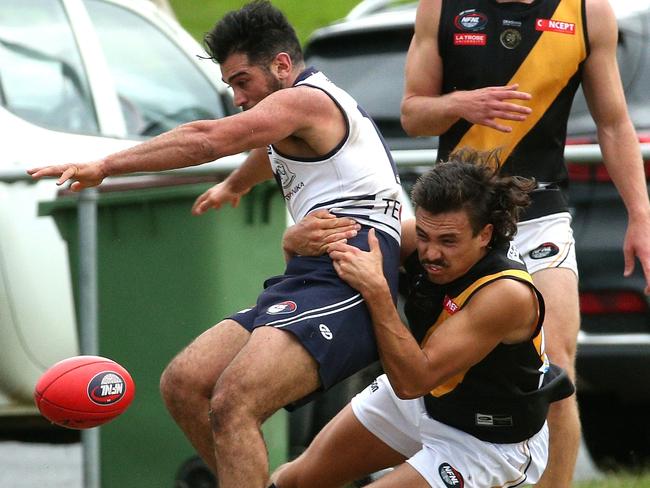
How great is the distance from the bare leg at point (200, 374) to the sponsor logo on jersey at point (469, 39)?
138 centimetres

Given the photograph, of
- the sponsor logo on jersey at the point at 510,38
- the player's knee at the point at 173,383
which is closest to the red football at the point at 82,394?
the player's knee at the point at 173,383

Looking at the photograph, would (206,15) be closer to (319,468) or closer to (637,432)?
(637,432)

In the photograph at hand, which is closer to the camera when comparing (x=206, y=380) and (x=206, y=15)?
(x=206, y=380)

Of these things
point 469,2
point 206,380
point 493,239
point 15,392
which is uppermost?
point 469,2

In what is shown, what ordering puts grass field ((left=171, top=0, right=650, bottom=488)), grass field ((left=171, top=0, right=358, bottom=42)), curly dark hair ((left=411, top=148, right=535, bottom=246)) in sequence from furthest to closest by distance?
grass field ((left=171, top=0, right=358, bottom=42)) < grass field ((left=171, top=0, right=650, bottom=488)) < curly dark hair ((left=411, top=148, right=535, bottom=246))

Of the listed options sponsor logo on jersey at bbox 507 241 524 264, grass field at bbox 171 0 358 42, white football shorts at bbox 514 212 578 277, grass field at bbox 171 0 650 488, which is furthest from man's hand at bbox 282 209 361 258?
grass field at bbox 171 0 358 42

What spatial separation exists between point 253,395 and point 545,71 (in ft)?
5.62

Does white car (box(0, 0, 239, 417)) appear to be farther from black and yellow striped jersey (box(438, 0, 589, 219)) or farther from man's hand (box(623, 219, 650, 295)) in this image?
man's hand (box(623, 219, 650, 295))

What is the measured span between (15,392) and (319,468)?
2252 millimetres

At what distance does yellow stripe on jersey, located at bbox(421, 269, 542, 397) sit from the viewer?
5207 mm

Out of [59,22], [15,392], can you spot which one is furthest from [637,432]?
[59,22]

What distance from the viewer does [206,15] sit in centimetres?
2038

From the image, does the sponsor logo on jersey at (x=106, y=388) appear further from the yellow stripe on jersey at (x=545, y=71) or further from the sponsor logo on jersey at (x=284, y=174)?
the yellow stripe on jersey at (x=545, y=71)

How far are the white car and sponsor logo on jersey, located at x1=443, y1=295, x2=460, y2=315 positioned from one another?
2.11 m
